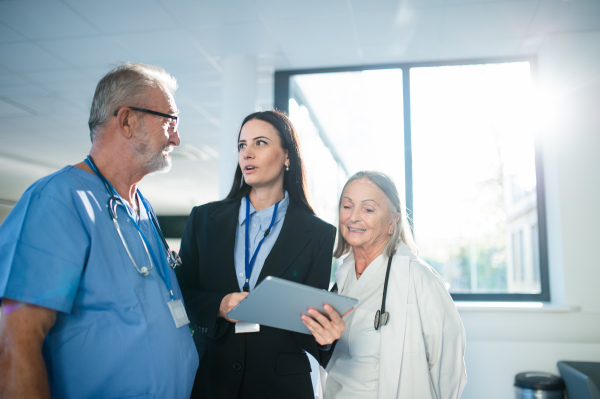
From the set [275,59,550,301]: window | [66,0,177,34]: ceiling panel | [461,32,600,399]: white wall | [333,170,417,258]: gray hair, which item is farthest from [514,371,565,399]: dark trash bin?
[66,0,177,34]: ceiling panel

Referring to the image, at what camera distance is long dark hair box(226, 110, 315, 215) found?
5.78 ft

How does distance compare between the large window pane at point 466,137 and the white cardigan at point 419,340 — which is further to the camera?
the large window pane at point 466,137

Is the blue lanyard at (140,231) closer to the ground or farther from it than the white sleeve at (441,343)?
farther from it

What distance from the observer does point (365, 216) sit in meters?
1.92

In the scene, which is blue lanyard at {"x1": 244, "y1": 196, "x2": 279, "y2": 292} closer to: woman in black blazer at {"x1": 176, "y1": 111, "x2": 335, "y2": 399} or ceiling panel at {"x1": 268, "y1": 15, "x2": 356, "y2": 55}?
woman in black blazer at {"x1": 176, "y1": 111, "x2": 335, "y2": 399}

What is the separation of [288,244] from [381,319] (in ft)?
1.70

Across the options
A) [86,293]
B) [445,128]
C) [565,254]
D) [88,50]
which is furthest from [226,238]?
[445,128]

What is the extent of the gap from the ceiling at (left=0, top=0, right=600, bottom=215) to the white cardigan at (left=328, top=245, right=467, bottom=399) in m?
2.17

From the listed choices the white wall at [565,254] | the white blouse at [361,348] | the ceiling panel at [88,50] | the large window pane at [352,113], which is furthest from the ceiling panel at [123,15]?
the white wall at [565,254]

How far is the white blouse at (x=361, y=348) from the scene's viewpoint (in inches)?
67.6

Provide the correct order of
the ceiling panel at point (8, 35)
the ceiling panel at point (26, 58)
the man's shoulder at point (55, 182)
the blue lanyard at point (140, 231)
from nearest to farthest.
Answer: the man's shoulder at point (55, 182) < the blue lanyard at point (140, 231) < the ceiling panel at point (8, 35) < the ceiling panel at point (26, 58)

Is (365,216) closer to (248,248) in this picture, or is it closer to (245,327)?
(248,248)

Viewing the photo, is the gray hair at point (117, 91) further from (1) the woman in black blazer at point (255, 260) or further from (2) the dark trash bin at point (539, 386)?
(2) the dark trash bin at point (539, 386)

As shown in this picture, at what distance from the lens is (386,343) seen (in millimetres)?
1733
